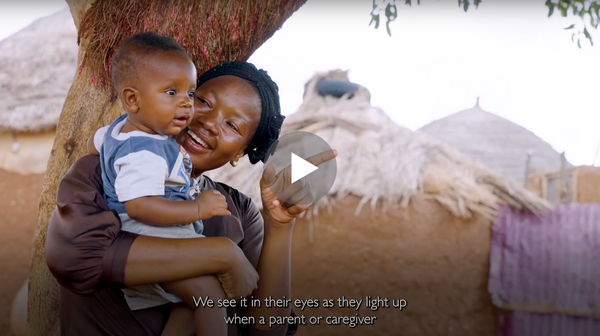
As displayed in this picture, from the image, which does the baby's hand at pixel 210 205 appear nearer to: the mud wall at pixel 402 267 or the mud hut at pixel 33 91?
the mud wall at pixel 402 267

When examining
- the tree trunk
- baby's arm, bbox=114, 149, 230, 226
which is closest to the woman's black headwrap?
the tree trunk

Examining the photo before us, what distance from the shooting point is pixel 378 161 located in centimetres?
577

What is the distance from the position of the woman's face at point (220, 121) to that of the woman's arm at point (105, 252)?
0.39 m

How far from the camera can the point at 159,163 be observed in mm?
1575

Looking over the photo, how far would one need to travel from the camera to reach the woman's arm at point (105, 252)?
157cm

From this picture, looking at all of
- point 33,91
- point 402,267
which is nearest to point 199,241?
point 402,267

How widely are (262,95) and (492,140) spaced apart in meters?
15.4

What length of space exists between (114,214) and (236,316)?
62 centimetres

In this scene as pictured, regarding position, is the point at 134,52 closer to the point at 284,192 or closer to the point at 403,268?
the point at 284,192

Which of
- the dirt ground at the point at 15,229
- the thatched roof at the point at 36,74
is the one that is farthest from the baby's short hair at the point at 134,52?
the thatched roof at the point at 36,74

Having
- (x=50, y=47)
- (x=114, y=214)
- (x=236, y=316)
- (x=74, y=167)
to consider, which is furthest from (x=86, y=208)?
(x=50, y=47)

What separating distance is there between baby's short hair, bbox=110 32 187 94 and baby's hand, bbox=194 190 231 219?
1.27 feet

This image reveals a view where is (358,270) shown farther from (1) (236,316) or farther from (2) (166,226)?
(2) (166,226)

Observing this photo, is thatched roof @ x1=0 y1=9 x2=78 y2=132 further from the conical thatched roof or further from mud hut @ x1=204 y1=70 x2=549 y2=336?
the conical thatched roof
